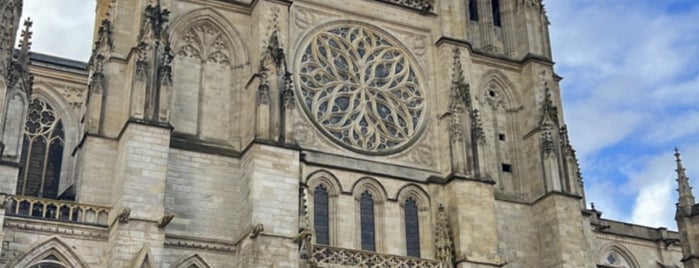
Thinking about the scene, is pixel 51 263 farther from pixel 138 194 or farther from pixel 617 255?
pixel 617 255

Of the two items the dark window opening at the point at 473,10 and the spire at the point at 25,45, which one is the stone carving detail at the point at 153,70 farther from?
the dark window opening at the point at 473,10

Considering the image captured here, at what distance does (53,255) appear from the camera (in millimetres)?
18109

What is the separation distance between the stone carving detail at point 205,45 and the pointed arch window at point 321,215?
4.15m

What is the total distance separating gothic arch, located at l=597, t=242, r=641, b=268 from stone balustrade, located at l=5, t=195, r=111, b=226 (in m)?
17.7

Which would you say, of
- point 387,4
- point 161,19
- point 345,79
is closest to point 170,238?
point 161,19

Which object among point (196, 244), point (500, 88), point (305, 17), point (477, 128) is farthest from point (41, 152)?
point (500, 88)

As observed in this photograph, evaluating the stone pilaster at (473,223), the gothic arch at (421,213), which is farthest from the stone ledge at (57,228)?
the stone pilaster at (473,223)

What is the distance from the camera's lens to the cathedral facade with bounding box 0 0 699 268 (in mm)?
19297

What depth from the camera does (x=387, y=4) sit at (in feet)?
84.3

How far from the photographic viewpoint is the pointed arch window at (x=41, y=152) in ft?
81.9

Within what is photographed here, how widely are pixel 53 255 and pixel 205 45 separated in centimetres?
699

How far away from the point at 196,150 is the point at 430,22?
8.84 m

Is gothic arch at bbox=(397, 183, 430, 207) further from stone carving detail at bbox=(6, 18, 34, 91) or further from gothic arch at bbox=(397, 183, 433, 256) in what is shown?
stone carving detail at bbox=(6, 18, 34, 91)

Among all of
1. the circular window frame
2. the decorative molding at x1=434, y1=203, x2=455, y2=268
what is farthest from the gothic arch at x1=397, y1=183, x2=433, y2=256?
the circular window frame
